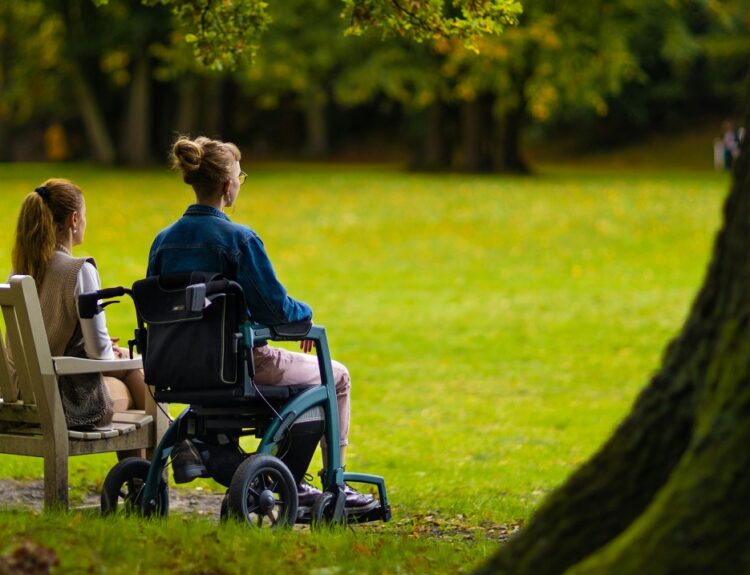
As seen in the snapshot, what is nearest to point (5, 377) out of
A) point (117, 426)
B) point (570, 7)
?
point (117, 426)

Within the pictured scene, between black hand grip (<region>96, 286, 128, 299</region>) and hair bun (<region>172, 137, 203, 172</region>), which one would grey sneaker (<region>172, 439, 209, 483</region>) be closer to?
black hand grip (<region>96, 286, 128, 299</region>)

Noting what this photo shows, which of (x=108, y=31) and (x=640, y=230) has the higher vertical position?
(x=108, y=31)

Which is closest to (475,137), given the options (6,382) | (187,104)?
(187,104)

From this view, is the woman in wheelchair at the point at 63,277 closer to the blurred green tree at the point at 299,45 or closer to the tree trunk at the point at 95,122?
the blurred green tree at the point at 299,45

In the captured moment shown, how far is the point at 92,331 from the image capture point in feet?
20.2

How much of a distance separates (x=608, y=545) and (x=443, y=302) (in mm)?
14830

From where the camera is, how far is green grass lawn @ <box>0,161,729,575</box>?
5.27 metres

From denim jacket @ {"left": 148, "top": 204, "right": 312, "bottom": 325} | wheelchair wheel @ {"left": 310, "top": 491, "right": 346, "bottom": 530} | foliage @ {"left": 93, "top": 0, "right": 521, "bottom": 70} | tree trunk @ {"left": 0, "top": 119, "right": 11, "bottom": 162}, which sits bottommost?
tree trunk @ {"left": 0, "top": 119, "right": 11, "bottom": 162}

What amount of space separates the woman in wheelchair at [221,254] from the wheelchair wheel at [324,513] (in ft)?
0.17

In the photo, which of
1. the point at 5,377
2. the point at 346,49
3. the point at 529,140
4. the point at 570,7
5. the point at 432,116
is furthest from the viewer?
the point at 529,140

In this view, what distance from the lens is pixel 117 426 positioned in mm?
6258

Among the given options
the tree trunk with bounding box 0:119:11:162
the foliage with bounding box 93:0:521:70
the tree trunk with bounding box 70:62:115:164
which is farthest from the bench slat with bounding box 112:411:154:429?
the tree trunk with bounding box 0:119:11:162

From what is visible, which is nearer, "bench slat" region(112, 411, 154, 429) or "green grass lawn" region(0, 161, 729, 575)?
"green grass lawn" region(0, 161, 729, 575)

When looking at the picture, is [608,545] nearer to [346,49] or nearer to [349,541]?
[349,541]
